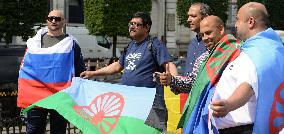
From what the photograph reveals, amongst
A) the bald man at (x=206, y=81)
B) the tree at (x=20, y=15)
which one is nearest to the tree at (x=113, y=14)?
the tree at (x=20, y=15)

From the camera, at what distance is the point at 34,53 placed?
22.2 feet

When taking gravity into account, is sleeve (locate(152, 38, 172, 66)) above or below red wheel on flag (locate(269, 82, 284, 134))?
above

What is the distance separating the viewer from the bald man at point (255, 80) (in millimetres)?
3807

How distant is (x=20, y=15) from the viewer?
2055 cm

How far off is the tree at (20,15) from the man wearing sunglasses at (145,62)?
1457 cm

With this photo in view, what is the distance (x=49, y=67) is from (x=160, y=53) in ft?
4.94

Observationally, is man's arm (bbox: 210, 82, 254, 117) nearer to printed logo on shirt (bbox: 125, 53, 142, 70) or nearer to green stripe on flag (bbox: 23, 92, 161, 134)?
green stripe on flag (bbox: 23, 92, 161, 134)

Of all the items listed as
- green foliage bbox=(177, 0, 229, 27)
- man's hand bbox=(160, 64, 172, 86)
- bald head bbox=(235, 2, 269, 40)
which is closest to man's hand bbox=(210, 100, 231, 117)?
bald head bbox=(235, 2, 269, 40)

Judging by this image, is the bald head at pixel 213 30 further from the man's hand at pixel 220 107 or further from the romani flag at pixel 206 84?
the man's hand at pixel 220 107

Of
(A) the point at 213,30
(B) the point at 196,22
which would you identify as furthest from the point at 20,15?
(A) the point at 213,30

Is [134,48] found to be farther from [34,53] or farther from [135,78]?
[34,53]

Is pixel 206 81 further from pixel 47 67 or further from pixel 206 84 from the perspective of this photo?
pixel 47 67

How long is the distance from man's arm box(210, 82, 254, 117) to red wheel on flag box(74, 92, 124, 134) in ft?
7.71

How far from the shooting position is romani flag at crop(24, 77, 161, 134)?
5824mm
